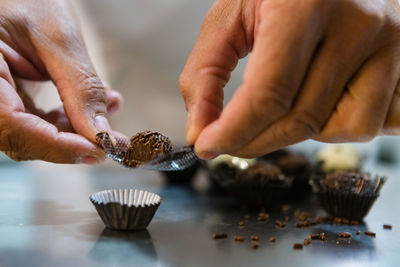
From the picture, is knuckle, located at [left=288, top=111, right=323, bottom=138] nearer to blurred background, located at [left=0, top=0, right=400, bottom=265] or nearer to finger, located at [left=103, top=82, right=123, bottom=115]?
blurred background, located at [left=0, top=0, right=400, bottom=265]

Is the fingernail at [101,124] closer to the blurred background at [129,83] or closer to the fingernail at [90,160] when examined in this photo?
the fingernail at [90,160]

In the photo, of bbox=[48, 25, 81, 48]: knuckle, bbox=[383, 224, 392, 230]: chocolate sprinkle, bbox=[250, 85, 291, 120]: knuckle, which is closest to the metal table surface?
bbox=[383, 224, 392, 230]: chocolate sprinkle

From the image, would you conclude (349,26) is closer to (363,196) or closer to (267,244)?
(267,244)

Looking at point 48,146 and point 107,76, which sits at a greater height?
point 107,76

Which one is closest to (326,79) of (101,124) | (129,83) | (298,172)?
(101,124)

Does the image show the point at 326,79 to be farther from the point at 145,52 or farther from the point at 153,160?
the point at 145,52

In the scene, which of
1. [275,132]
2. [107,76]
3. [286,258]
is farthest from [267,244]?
[107,76]
